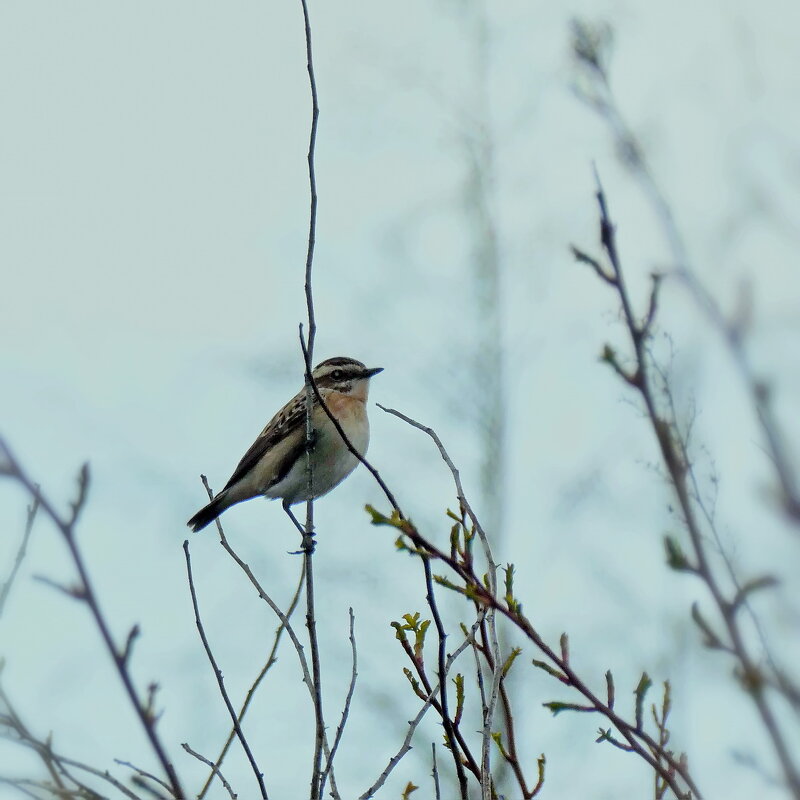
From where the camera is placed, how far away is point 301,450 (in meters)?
7.64

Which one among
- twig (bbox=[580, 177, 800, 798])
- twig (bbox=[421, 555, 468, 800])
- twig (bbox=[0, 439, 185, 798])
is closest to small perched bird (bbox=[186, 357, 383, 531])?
twig (bbox=[421, 555, 468, 800])

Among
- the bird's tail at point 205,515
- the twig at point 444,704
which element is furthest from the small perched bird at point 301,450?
the twig at point 444,704

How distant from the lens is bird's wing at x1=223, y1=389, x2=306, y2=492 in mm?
7785

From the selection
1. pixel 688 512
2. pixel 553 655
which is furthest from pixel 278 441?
pixel 688 512

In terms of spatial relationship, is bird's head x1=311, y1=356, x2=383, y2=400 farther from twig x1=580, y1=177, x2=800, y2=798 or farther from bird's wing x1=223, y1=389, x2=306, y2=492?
twig x1=580, y1=177, x2=800, y2=798

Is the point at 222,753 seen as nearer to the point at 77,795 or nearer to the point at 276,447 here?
the point at 77,795

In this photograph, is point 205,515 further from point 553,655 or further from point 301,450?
point 553,655

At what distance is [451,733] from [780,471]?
1659mm

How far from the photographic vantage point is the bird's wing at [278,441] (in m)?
7.79

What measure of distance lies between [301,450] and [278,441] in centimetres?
49

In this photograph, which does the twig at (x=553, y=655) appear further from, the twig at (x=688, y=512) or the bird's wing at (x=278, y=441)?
the bird's wing at (x=278, y=441)

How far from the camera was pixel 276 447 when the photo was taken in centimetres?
802

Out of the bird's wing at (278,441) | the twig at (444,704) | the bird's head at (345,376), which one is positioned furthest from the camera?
the bird's head at (345,376)

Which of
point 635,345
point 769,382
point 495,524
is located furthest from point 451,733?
point 495,524
